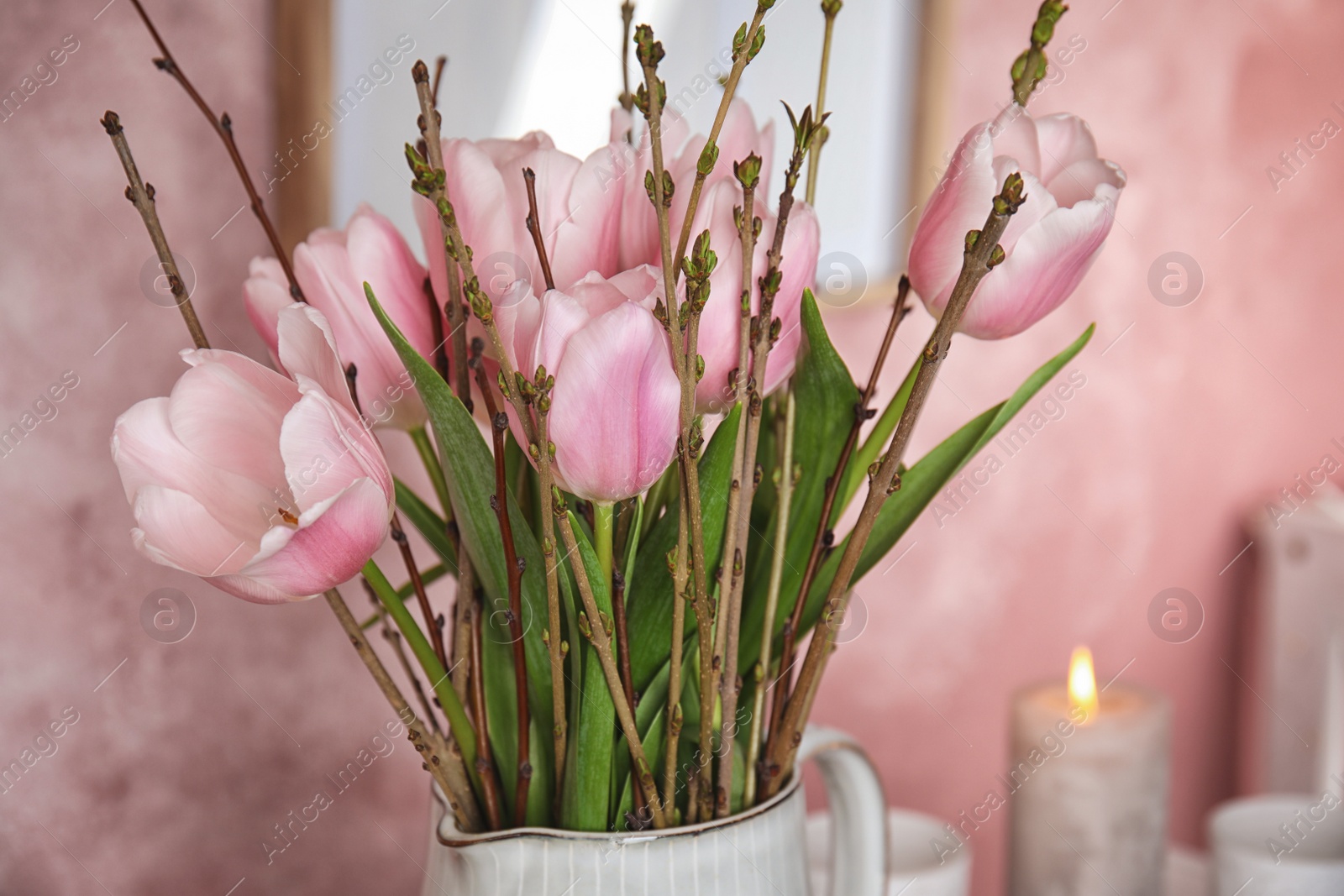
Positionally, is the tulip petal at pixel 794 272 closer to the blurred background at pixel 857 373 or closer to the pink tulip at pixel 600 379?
the pink tulip at pixel 600 379

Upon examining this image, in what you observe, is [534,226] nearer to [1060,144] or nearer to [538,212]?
[538,212]

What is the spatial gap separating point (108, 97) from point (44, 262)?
96 mm

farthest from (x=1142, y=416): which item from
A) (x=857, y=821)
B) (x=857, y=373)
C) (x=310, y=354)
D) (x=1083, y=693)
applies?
(x=310, y=354)

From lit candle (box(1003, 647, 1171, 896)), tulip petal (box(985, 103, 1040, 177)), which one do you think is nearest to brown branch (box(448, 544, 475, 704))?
tulip petal (box(985, 103, 1040, 177))

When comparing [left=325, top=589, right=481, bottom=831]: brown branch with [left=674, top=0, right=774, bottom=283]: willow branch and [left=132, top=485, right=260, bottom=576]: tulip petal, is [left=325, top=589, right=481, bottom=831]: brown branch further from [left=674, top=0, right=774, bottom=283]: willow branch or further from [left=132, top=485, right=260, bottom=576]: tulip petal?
[left=674, top=0, right=774, bottom=283]: willow branch

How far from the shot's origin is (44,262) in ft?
1.81

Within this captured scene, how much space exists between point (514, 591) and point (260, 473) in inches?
3.5

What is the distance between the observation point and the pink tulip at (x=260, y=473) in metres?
0.29

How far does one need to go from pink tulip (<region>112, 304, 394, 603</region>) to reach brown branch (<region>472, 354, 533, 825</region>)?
1.4 inches

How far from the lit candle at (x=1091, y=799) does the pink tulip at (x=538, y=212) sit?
461 mm

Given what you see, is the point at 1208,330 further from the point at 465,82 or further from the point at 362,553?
the point at 362,553

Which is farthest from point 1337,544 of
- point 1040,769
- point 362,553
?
point 362,553

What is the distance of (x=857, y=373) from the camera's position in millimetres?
885

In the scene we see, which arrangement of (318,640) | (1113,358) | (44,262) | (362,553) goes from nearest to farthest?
(362,553), (44,262), (318,640), (1113,358)
